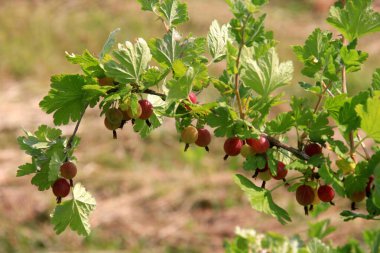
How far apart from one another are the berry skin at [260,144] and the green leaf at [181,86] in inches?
6.6

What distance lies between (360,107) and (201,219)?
14.6 ft

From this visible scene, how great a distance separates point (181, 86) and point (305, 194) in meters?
0.34

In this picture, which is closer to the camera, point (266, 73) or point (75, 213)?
point (266, 73)

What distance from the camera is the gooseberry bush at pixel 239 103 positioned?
1159 mm

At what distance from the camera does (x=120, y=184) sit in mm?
5898

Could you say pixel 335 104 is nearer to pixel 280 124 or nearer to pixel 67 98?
pixel 280 124

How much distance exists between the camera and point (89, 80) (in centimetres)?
120

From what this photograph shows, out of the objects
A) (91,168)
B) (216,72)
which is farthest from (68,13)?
(91,168)

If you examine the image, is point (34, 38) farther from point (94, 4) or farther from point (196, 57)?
point (196, 57)

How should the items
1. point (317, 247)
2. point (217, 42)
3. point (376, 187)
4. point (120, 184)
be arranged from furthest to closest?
point (120, 184) < point (317, 247) < point (217, 42) < point (376, 187)

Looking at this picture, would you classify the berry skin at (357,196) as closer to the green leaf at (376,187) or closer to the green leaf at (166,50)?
the green leaf at (376,187)

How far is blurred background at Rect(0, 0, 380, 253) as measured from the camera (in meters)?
5.16

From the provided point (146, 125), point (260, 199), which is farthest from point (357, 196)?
point (146, 125)

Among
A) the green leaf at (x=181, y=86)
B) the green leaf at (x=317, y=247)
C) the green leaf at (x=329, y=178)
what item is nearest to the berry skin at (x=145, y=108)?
the green leaf at (x=181, y=86)
